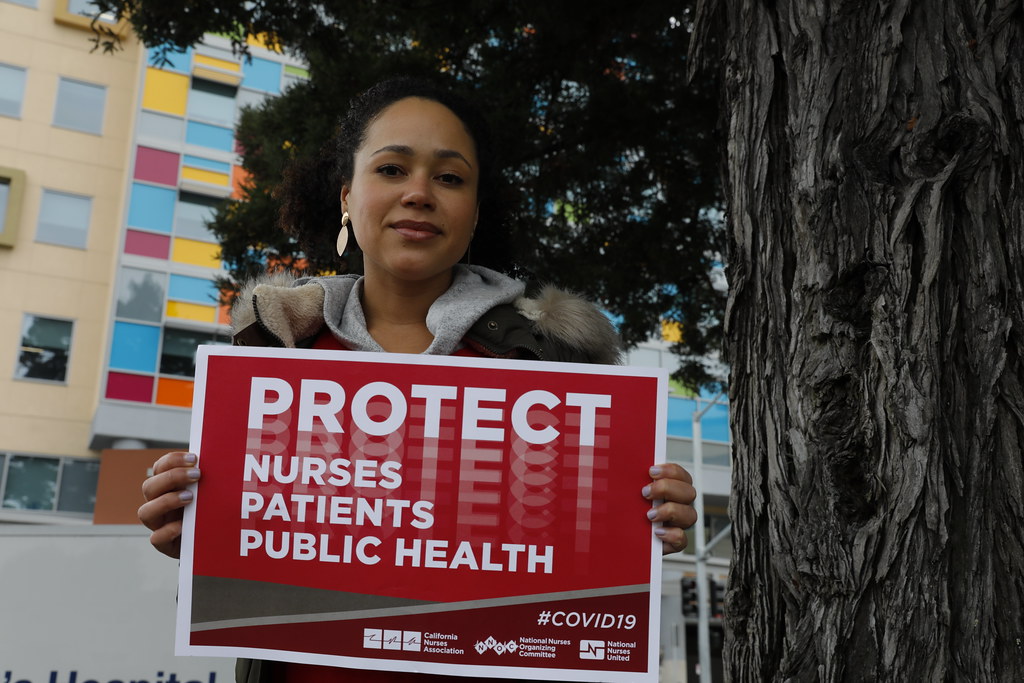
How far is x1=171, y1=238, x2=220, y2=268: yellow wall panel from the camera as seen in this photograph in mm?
22906

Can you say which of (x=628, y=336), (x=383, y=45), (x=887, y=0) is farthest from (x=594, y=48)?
(x=887, y=0)

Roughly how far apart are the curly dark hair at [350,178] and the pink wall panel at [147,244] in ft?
69.8

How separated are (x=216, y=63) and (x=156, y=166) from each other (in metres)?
3.06

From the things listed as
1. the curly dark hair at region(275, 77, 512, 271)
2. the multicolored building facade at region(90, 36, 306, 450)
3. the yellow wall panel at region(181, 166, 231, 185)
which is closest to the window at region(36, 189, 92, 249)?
the multicolored building facade at region(90, 36, 306, 450)

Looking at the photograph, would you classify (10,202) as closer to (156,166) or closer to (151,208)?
(151,208)

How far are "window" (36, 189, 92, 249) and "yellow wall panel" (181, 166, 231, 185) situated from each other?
221cm

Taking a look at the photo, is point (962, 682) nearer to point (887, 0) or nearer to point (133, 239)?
point (887, 0)

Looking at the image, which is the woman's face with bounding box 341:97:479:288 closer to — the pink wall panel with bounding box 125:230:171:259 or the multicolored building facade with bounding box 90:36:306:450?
the multicolored building facade with bounding box 90:36:306:450

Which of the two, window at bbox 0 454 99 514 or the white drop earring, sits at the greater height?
window at bbox 0 454 99 514

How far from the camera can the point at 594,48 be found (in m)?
6.33

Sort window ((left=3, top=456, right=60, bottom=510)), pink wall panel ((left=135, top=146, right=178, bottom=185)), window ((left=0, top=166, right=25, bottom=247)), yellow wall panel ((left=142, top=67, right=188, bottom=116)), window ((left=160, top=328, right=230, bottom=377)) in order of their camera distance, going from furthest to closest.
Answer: yellow wall panel ((left=142, top=67, right=188, bottom=116)) < pink wall panel ((left=135, top=146, right=178, bottom=185)) < window ((left=160, top=328, right=230, bottom=377)) < window ((left=0, top=166, right=25, bottom=247)) < window ((left=3, top=456, right=60, bottom=510))

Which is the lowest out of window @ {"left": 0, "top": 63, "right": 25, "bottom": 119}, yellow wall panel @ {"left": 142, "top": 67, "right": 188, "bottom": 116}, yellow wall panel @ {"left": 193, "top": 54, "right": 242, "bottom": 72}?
window @ {"left": 0, "top": 63, "right": 25, "bottom": 119}

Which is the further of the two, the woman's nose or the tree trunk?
the woman's nose

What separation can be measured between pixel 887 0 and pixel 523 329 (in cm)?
95
